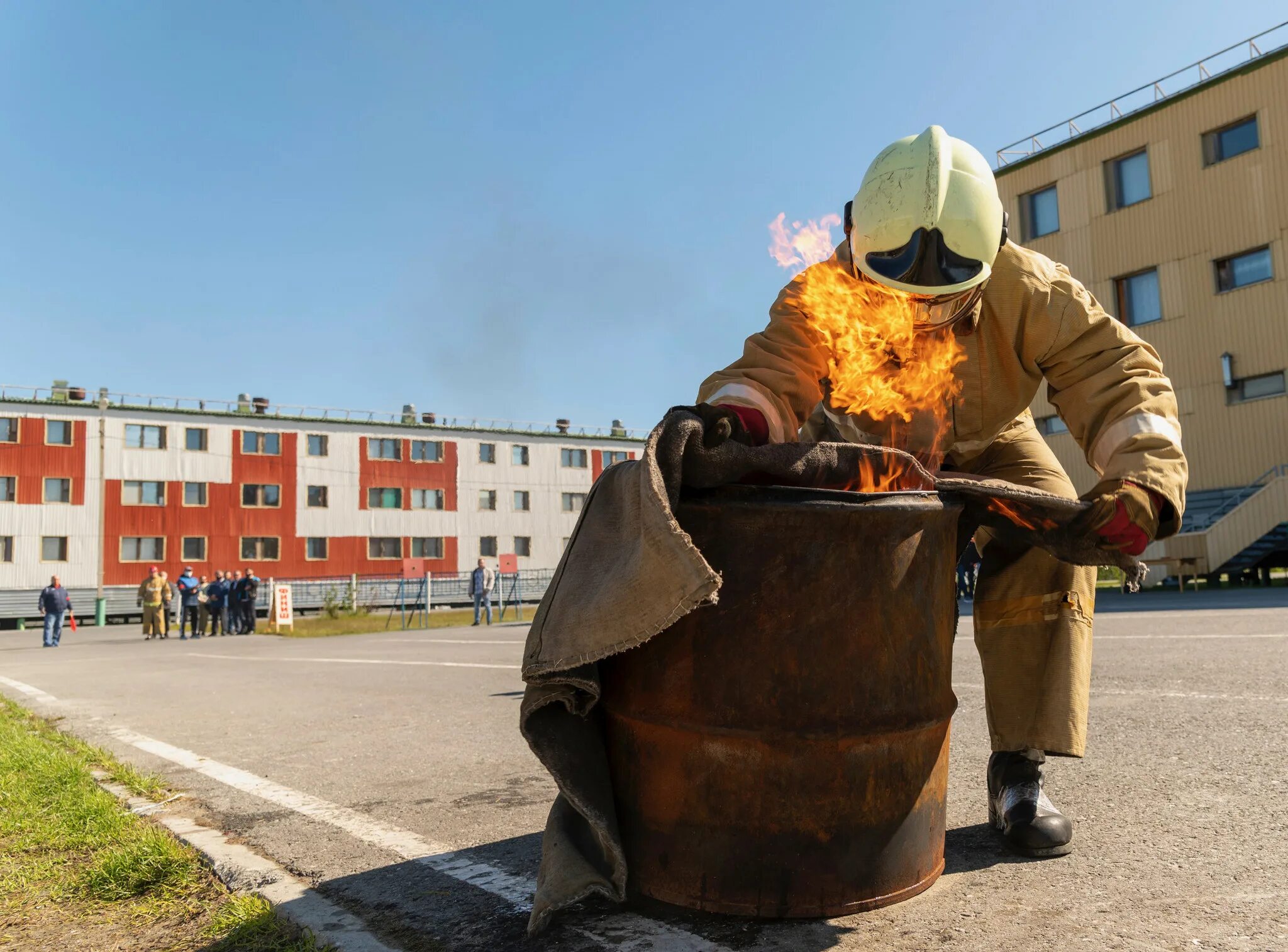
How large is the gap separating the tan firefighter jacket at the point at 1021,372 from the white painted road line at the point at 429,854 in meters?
1.30

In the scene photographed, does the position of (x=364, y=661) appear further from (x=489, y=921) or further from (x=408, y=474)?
(x=408, y=474)

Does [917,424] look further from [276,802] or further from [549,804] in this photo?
[276,802]

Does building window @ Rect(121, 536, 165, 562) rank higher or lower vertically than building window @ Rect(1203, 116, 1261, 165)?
lower

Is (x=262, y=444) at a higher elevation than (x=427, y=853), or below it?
higher

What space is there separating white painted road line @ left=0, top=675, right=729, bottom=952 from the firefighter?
67.1 feet

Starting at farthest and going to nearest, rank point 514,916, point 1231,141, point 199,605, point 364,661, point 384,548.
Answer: point 384,548 < point 199,605 < point 1231,141 < point 364,661 < point 514,916

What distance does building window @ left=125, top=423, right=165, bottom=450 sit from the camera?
3953cm

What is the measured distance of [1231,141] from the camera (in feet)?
74.8

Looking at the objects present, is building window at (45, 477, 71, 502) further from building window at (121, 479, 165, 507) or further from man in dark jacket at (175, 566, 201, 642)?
man in dark jacket at (175, 566, 201, 642)

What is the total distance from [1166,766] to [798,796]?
78.9 inches

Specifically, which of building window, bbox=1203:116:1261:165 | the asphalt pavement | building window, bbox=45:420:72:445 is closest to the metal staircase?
building window, bbox=1203:116:1261:165

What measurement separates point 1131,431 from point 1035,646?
67cm

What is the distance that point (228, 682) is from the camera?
9.29m

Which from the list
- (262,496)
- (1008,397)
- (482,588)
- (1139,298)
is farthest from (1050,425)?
(262,496)
